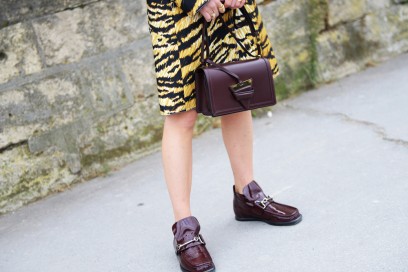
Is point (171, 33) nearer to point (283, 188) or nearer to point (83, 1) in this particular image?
point (283, 188)

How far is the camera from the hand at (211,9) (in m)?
2.15

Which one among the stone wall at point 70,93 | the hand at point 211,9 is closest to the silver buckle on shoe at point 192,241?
the hand at point 211,9

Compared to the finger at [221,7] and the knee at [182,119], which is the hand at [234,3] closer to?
the finger at [221,7]

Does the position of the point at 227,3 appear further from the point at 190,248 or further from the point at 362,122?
the point at 362,122

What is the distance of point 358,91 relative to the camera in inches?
160

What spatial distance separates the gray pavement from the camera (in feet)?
7.55

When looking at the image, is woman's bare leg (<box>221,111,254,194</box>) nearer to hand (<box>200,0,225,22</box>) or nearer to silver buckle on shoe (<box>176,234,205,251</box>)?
silver buckle on shoe (<box>176,234,205,251</box>)

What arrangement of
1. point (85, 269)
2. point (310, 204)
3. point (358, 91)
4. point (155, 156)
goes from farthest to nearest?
point (358, 91), point (155, 156), point (310, 204), point (85, 269)

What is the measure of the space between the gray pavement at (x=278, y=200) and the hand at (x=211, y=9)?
0.85m

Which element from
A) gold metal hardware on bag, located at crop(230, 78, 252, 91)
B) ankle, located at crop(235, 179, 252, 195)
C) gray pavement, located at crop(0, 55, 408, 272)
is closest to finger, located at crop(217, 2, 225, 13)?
gold metal hardware on bag, located at crop(230, 78, 252, 91)

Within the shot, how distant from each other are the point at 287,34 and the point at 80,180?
1.63 m

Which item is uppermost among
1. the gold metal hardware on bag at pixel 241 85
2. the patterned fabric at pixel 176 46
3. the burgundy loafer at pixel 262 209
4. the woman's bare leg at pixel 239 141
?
the patterned fabric at pixel 176 46

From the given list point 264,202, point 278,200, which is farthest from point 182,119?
point 278,200

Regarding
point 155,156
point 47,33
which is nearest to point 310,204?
point 155,156
